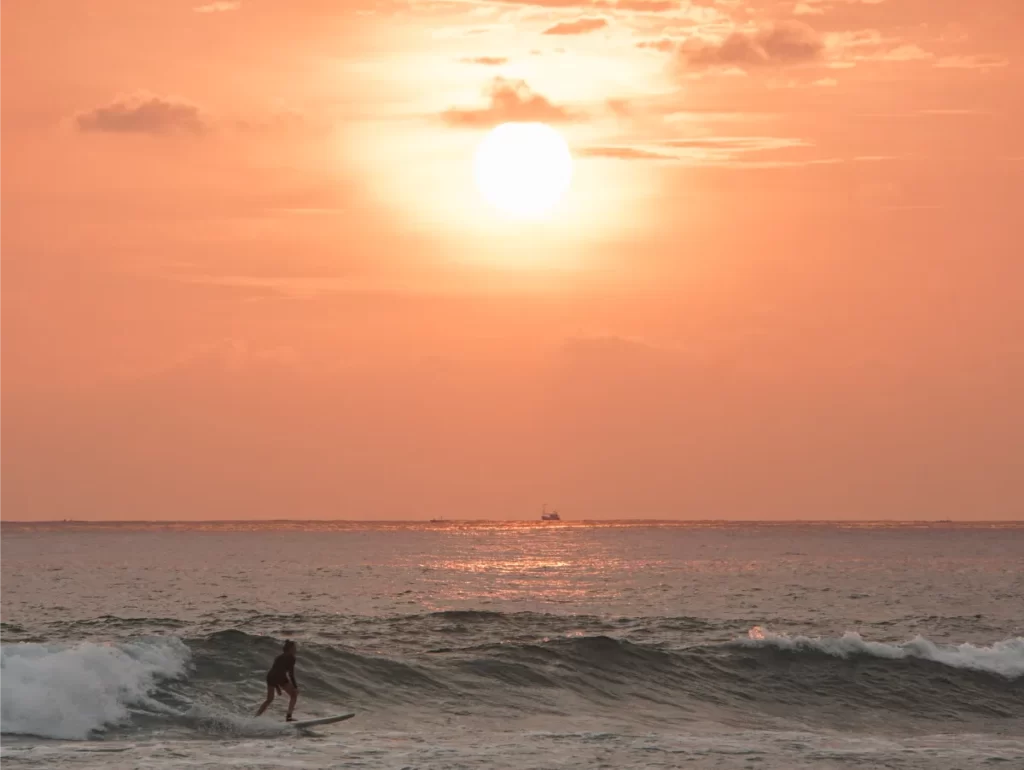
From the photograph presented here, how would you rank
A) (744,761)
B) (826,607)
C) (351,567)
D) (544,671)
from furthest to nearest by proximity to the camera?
(351,567) < (826,607) < (544,671) < (744,761)

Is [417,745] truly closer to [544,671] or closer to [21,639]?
[544,671]

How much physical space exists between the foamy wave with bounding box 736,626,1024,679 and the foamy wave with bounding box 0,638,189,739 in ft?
72.9

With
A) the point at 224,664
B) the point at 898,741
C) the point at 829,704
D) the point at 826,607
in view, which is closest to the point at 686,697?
the point at 829,704

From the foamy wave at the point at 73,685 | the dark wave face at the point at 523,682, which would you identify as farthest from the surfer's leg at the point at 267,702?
the foamy wave at the point at 73,685

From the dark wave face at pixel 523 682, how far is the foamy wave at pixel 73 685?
0.17 ft

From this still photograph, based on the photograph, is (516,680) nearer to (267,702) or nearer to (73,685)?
(267,702)

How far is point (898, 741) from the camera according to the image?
3362 centimetres

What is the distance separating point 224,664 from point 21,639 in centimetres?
1590

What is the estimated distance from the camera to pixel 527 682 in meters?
41.8

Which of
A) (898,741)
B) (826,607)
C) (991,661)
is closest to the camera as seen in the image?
(898,741)

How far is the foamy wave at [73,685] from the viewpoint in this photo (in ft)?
104

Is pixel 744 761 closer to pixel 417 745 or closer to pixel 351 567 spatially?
pixel 417 745

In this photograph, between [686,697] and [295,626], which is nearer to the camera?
[686,697]

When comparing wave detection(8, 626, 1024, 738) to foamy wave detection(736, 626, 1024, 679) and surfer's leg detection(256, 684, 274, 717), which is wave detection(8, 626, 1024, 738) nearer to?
foamy wave detection(736, 626, 1024, 679)
